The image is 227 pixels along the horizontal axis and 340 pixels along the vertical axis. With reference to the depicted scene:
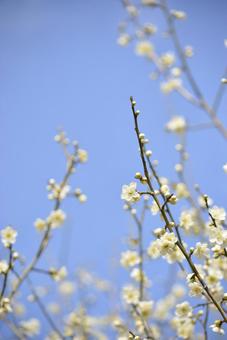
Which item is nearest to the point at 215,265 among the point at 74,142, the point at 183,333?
the point at 183,333

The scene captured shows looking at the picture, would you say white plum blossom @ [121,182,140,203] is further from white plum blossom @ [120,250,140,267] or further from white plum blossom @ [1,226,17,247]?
white plum blossom @ [120,250,140,267]

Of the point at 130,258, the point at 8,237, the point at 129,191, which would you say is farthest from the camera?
the point at 130,258

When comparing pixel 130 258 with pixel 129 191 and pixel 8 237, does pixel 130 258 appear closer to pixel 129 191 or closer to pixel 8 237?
pixel 8 237

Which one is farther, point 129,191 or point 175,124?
point 175,124

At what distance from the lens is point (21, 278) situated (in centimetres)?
291

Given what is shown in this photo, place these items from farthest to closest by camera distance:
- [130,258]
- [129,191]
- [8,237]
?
[130,258]
[8,237]
[129,191]

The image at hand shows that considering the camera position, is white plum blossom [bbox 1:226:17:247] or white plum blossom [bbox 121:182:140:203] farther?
white plum blossom [bbox 1:226:17:247]

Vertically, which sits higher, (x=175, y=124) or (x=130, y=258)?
(x=175, y=124)

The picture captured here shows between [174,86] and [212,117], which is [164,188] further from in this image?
[174,86]

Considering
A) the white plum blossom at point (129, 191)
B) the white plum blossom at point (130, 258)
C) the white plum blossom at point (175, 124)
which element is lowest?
the white plum blossom at point (129, 191)

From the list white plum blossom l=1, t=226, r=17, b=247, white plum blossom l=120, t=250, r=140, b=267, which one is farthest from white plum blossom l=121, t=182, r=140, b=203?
white plum blossom l=120, t=250, r=140, b=267

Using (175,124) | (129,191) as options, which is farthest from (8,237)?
(175,124)

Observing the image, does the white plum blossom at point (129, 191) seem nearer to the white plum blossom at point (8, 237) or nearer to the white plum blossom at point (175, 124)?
the white plum blossom at point (8, 237)

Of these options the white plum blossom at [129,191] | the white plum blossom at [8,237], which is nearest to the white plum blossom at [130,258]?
the white plum blossom at [8,237]
